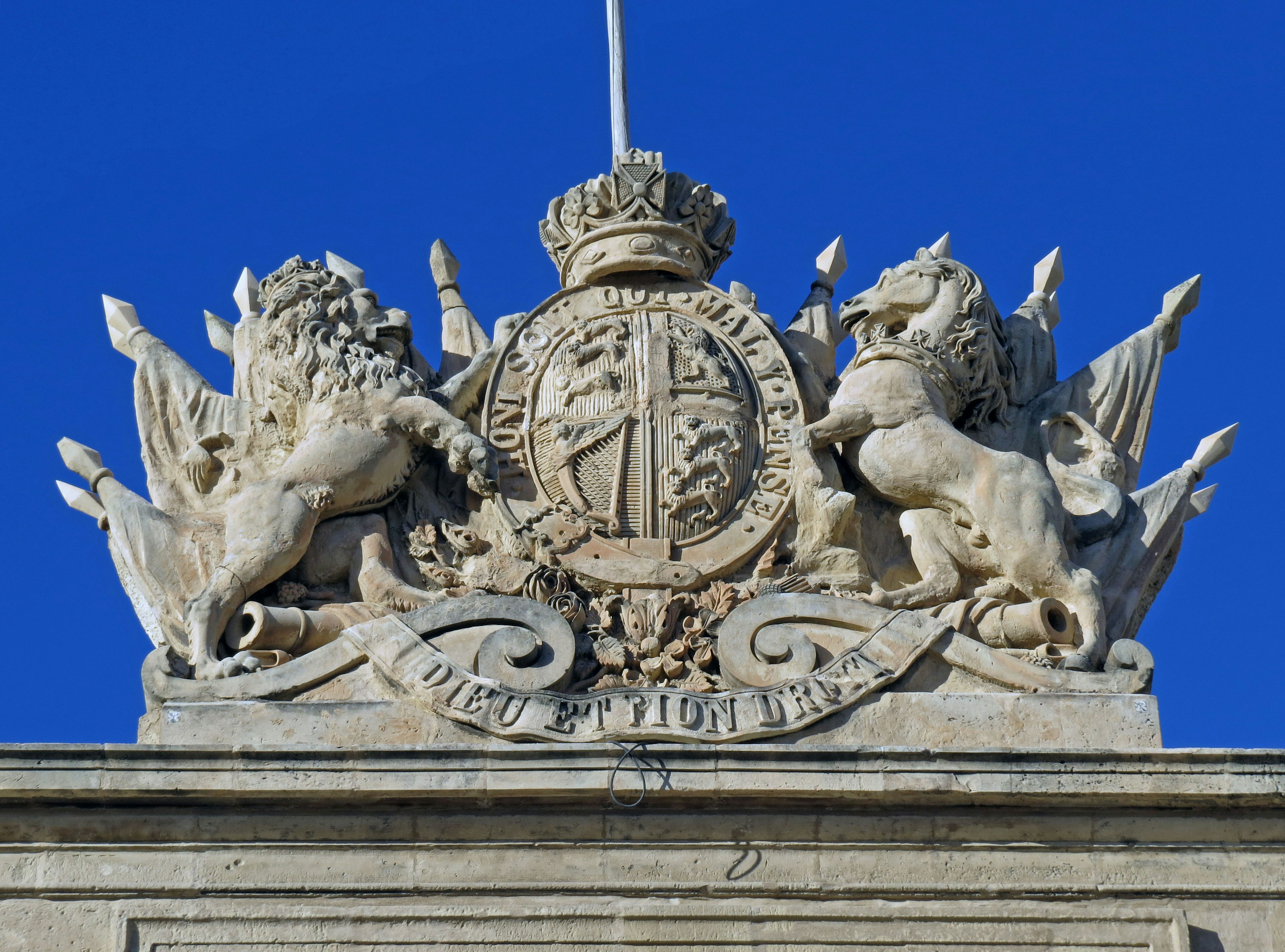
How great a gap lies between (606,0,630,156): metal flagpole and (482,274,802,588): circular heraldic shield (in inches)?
63.2

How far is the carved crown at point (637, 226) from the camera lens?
1366 cm

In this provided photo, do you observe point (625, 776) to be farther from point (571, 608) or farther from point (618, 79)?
point (618, 79)

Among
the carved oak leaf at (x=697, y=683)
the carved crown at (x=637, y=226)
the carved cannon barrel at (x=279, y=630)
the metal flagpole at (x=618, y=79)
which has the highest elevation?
the metal flagpole at (x=618, y=79)

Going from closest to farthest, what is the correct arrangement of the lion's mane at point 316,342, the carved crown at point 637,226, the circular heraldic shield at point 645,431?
the circular heraldic shield at point 645,431, the lion's mane at point 316,342, the carved crown at point 637,226

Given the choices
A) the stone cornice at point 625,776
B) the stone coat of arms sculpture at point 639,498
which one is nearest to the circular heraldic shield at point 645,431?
the stone coat of arms sculpture at point 639,498

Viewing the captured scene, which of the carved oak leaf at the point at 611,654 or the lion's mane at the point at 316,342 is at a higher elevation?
the lion's mane at the point at 316,342

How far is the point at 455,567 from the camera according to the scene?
→ 502 inches

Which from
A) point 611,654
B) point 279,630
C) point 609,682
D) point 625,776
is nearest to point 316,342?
point 279,630

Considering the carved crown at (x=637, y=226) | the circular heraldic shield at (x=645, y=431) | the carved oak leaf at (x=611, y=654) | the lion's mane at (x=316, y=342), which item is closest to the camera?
the carved oak leaf at (x=611, y=654)

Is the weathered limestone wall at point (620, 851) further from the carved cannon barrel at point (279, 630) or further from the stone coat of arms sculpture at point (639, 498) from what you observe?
the carved cannon barrel at point (279, 630)

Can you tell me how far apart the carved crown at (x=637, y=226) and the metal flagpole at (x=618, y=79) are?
0.75m

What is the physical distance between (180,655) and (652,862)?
2592 millimetres

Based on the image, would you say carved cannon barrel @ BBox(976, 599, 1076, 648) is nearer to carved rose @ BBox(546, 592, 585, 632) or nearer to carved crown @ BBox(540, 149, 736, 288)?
carved rose @ BBox(546, 592, 585, 632)

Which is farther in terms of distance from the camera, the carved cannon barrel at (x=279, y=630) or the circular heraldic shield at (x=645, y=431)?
the circular heraldic shield at (x=645, y=431)
